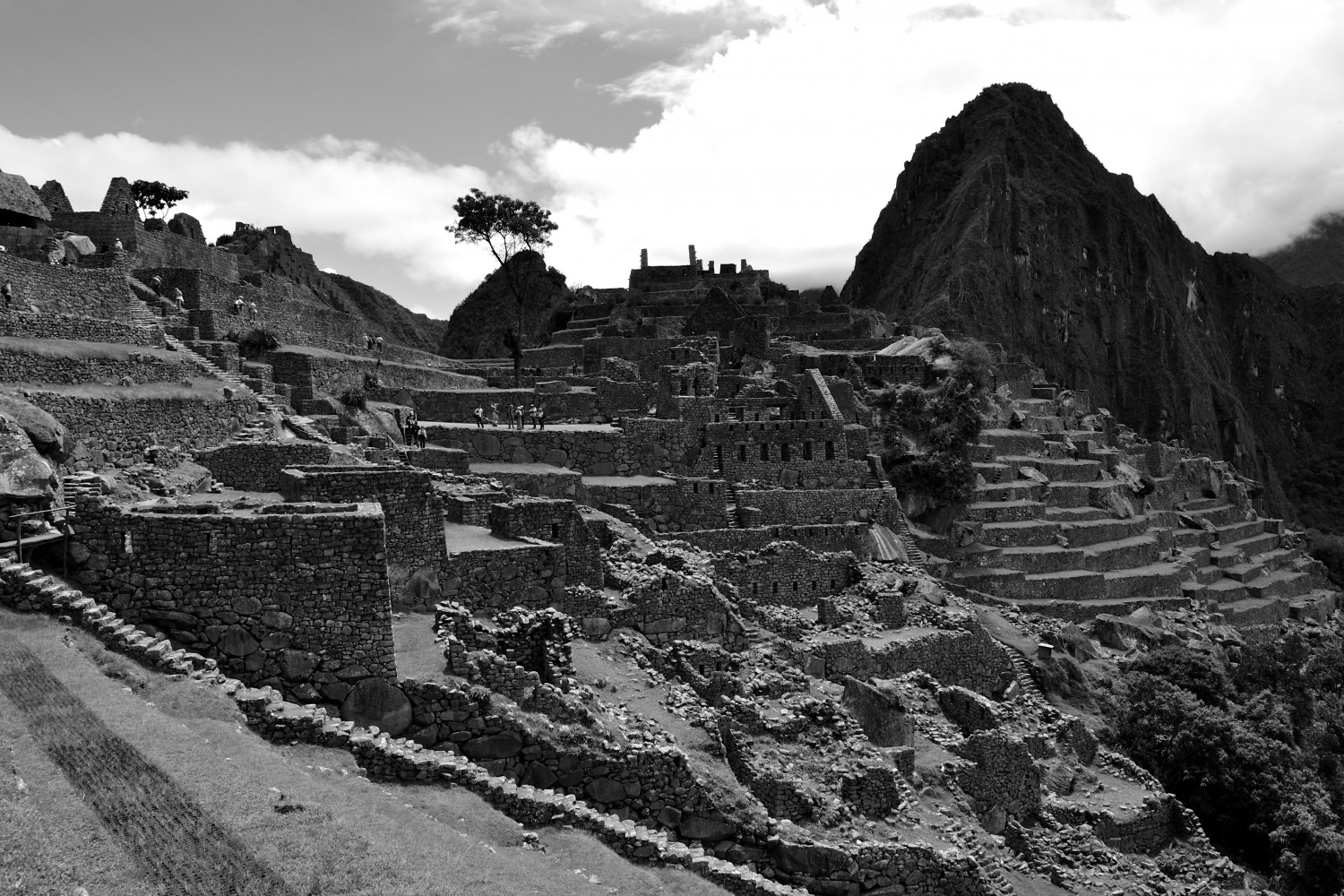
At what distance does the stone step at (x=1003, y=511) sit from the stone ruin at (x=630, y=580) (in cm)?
18

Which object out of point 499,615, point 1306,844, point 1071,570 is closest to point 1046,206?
point 1071,570

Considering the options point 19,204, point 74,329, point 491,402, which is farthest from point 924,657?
point 19,204

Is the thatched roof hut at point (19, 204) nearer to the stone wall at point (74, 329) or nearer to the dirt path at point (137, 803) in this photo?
the stone wall at point (74, 329)

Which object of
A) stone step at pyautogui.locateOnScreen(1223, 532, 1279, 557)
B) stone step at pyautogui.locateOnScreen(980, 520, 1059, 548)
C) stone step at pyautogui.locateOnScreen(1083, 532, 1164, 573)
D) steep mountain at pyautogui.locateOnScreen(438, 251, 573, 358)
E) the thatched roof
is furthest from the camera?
steep mountain at pyautogui.locateOnScreen(438, 251, 573, 358)

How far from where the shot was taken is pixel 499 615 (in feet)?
57.3

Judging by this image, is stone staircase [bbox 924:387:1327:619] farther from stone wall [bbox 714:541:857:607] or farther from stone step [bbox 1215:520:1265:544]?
stone wall [bbox 714:541:857:607]

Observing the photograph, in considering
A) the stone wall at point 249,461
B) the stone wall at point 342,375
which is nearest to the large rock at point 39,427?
the stone wall at point 249,461

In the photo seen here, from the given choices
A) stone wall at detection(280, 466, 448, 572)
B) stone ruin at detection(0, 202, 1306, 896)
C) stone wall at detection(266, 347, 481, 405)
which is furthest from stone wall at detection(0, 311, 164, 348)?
stone wall at detection(280, 466, 448, 572)

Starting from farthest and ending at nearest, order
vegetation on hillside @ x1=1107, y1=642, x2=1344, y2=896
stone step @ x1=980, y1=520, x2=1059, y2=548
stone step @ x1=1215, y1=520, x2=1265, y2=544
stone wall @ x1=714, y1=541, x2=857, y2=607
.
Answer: stone step @ x1=1215, y1=520, x2=1265, y2=544 → stone step @ x1=980, y1=520, x2=1059, y2=548 → stone wall @ x1=714, y1=541, x2=857, y2=607 → vegetation on hillside @ x1=1107, y1=642, x2=1344, y2=896

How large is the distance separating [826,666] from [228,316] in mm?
19369

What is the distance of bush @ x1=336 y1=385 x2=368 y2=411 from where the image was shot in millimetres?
29223

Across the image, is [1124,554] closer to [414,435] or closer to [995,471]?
[995,471]

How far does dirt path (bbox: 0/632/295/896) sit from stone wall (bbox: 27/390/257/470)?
8.80 m

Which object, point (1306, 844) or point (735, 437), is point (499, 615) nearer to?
point (735, 437)
